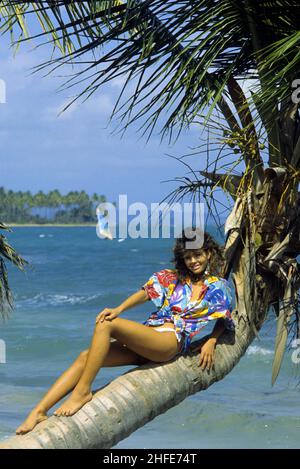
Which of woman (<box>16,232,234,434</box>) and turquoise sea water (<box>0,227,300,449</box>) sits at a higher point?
woman (<box>16,232,234,434</box>)

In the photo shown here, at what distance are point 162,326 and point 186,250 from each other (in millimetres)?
501

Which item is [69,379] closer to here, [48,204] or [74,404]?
[74,404]

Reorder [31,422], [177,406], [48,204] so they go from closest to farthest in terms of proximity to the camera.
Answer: [31,422], [177,406], [48,204]

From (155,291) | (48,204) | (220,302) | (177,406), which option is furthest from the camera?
(48,204)

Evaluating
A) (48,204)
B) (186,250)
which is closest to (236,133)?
(186,250)

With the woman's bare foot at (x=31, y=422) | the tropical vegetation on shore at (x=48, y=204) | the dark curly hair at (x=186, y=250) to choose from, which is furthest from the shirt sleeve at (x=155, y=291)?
the tropical vegetation on shore at (x=48, y=204)

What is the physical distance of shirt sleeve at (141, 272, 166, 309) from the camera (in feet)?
17.5

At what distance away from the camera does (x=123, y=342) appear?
496cm

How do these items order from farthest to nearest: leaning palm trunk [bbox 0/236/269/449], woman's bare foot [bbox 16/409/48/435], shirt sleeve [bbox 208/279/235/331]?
shirt sleeve [bbox 208/279/235/331]
woman's bare foot [bbox 16/409/48/435]
leaning palm trunk [bbox 0/236/269/449]

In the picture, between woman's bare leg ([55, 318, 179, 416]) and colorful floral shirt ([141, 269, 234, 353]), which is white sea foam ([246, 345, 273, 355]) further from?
woman's bare leg ([55, 318, 179, 416])

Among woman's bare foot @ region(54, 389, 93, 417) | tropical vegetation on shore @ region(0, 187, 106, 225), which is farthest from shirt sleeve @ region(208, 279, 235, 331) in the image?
tropical vegetation on shore @ region(0, 187, 106, 225)

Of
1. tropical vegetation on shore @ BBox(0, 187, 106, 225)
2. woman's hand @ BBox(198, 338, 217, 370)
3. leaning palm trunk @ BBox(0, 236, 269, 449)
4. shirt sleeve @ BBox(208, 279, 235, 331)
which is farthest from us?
tropical vegetation on shore @ BBox(0, 187, 106, 225)

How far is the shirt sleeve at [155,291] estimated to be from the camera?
535 cm
